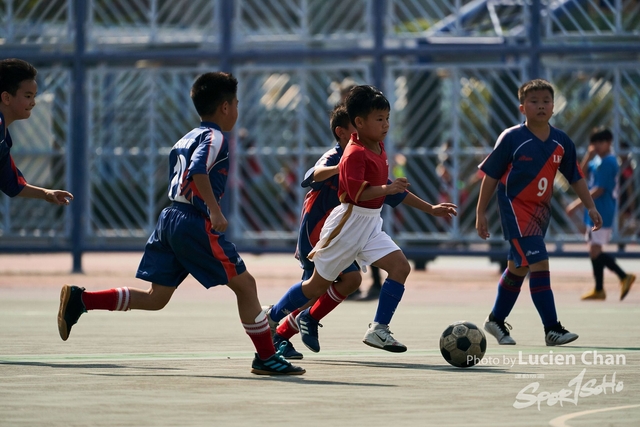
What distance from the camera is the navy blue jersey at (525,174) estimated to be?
354 inches

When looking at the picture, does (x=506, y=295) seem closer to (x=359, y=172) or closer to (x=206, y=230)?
Result: (x=359, y=172)

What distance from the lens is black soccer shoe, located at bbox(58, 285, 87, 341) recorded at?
7711 mm

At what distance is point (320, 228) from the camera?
8.40 m

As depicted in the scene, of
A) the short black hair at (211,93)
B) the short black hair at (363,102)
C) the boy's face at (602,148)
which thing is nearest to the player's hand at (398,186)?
the short black hair at (363,102)

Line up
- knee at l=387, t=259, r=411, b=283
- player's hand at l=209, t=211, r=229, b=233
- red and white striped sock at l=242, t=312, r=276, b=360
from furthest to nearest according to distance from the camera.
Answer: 1. knee at l=387, t=259, r=411, b=283
2. red and white striped sock at l=242, t=312, r=276, b=360
3. player's hand at l=209, t=211, r=229, b=233

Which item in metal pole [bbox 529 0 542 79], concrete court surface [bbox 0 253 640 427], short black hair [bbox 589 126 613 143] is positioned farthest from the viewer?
metal pole [bbox 529 0 542 79]

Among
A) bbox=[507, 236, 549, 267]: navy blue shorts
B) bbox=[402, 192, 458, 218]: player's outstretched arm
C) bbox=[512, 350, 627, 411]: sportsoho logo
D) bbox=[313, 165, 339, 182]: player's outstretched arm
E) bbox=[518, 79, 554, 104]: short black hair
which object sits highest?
bbox=[518, 79, 554, 104]: short black hair

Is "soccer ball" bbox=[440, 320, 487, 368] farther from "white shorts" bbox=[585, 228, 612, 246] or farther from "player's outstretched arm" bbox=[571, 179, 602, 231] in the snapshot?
"white shorts" bbox=[585, 228, 612, 246]

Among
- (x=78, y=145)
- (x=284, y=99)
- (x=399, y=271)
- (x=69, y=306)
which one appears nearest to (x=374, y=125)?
(x=399, y=271)

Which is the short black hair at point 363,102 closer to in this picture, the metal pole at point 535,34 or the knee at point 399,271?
the knee at point 399,271

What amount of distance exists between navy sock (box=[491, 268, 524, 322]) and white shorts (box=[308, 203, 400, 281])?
156 cm

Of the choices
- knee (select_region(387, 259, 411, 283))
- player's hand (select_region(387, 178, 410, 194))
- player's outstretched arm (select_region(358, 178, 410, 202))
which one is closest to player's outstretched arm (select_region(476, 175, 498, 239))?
knee (select_region(387, 259, 411, 283))

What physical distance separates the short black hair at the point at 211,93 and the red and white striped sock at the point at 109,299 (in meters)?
1.25

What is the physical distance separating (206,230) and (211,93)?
81cm
